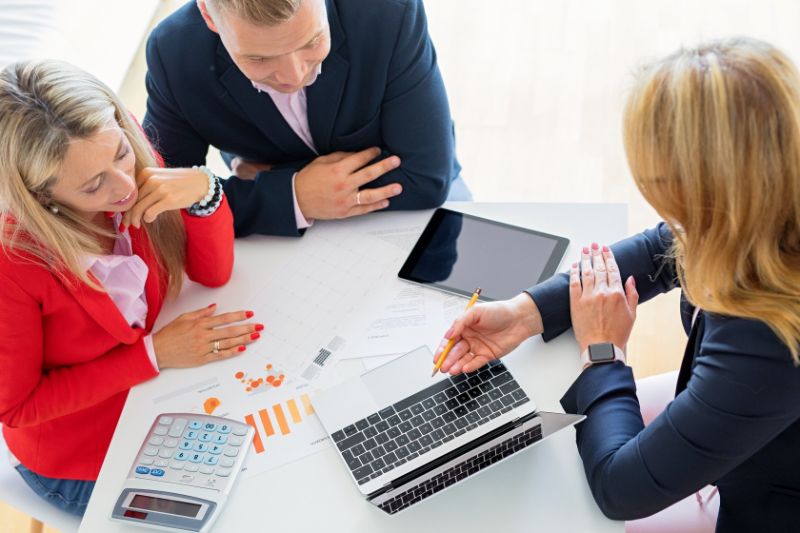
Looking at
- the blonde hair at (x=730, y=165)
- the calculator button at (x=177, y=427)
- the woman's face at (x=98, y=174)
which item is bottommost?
the calculator button at (x=177, y=427)

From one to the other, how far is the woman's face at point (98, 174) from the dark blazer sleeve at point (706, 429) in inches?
33.6

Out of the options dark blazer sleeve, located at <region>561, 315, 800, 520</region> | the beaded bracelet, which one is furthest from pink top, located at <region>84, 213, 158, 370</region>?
dark blazer sleeve, located at <region>561, 315, 800, 520</region>

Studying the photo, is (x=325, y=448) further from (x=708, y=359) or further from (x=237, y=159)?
(x=237, y=159)

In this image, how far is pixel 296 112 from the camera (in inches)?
68.7

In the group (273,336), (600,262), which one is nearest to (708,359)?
(600,262)

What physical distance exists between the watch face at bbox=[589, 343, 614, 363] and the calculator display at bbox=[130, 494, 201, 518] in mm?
652

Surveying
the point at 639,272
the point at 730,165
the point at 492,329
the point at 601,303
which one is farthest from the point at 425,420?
the point at 730,165

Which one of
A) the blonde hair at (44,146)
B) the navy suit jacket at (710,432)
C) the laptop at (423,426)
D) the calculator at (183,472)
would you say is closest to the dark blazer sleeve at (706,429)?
the navy suit jacket at (710,432)

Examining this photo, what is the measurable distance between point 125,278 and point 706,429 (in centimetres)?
99

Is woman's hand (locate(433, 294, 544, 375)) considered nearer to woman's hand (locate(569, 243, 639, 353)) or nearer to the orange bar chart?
woman's hand (locate(569, 243, 639, 353))

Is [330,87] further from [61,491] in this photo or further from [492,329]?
[61,491]

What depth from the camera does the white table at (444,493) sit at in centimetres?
125

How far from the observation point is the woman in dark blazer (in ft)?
3.46

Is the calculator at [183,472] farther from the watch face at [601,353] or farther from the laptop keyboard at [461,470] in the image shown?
the watch face at [601,353]
